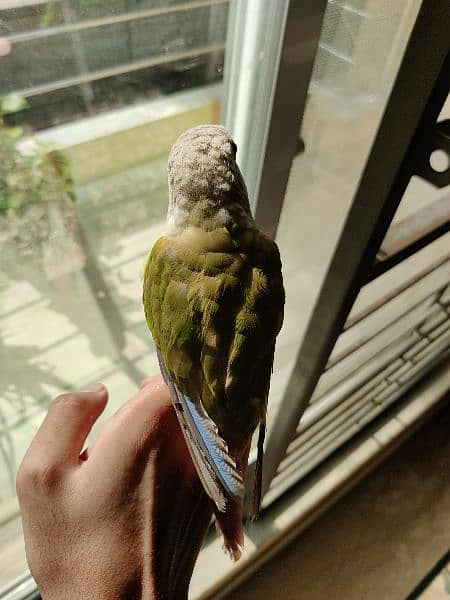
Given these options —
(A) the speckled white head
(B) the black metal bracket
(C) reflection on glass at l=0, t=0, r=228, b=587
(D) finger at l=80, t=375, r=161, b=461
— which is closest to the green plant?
(C) reflection on glass at l=0, t=0, r=228, b=587

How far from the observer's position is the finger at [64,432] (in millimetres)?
616

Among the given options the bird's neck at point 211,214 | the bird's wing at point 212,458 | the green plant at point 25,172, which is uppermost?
the bird's neck at point 211,214

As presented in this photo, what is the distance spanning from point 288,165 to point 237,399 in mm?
299

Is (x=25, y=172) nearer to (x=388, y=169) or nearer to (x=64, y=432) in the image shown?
(x=64, y=432)

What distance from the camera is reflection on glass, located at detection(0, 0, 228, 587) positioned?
573mm

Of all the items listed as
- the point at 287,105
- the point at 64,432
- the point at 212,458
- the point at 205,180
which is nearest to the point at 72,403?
the point at 64,432

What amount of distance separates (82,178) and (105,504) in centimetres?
47

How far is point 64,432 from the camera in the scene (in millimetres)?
625

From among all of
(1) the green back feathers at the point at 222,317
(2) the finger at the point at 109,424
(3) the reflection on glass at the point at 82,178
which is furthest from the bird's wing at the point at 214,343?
(3) the reflection on glass at the point at 82,178

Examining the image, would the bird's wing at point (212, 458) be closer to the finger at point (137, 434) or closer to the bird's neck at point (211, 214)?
the finger at point (137, 434)

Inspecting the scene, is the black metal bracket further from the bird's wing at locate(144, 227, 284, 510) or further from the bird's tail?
the bird's tail

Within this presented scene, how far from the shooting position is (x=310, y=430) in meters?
1.18

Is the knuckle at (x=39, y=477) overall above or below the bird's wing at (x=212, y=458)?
below

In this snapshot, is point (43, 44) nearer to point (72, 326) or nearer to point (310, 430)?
point (72, 326)
